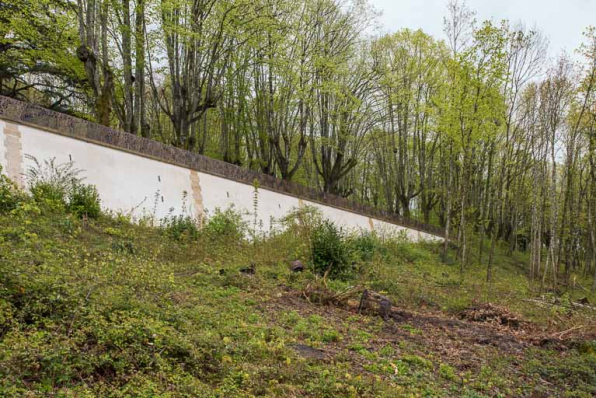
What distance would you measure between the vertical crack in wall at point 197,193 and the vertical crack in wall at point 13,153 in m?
5.52

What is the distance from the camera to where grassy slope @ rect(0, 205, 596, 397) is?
362 cm

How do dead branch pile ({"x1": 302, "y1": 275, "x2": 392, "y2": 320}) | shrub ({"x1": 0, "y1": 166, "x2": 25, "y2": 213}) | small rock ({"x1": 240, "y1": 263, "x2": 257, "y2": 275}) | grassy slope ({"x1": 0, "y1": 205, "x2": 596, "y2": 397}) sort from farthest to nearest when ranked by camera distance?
small rock ({"x1": 240, "y1": 263, "x2": 257, "y2": 275}), shrub ({"x1": 0, "y1": 166, "x2": 25, "y2": 213}), dead branch pile ({"x1": 302, "y1": 275, "x2": 392, "y2": 320}), grassy slope ({"x1": 0, "y1": 205, "x2": 596, "y2": 397})

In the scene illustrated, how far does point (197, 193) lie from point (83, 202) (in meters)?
4.86

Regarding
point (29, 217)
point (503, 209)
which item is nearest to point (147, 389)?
point (29, 217)

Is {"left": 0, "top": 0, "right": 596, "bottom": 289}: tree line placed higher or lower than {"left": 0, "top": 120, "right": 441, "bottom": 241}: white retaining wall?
higher

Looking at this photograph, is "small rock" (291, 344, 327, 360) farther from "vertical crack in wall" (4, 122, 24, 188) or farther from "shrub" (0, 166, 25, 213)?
"vertical crack in wall" (4, 122, 24, 188)

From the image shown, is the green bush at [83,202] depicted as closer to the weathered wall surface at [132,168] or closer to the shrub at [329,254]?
the weathered wall surface at [132,168]

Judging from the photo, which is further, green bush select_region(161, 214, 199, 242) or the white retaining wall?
green bush select_region(161, 214, 199, 242)

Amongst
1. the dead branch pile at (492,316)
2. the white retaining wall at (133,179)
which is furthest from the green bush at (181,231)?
the dead branch pile at (492,316)

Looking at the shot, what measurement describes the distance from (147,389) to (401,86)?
2575 cm

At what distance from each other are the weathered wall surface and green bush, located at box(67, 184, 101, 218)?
1045 millimetres

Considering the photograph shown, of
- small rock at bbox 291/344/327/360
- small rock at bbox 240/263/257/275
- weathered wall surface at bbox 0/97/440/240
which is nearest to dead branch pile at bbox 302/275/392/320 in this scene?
small rock at bbox 240/263/257/275

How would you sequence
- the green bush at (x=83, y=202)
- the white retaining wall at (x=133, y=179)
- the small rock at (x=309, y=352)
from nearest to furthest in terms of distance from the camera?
1. the small rock at (x=309, y=352)
2. the green bush at (x=83, y=202)
3. the white retaining wall at (x=133, y=179)

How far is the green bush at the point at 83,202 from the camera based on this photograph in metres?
10.3
